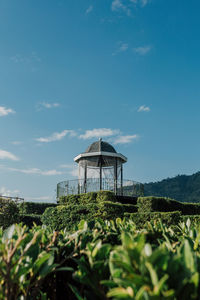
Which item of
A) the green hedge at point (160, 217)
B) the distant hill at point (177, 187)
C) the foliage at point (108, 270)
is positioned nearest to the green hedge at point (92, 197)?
the green hedge at point (160, 217)

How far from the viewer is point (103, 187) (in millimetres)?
23406

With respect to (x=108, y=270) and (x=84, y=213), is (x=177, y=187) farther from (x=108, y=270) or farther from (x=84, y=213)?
(x=108, y=270)

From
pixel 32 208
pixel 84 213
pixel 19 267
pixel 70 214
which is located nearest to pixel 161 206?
pixel 84 213

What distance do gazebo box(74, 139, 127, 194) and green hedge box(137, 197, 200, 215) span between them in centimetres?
637

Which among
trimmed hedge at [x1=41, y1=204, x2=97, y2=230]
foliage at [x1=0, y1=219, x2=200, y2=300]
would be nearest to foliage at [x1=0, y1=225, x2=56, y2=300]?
foliage at [x1=0, y1=219, x2=200, y2=300]

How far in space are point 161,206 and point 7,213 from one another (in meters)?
8.98

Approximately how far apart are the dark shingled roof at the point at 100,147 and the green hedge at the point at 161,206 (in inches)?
310

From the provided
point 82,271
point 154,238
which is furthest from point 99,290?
point 154,238

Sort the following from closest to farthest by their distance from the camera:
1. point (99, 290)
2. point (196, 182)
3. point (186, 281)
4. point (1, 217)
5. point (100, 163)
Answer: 1. point (186, 281)
2. point (99, 290)
3. point (1, 217)
4. point (100, 163)
5. point (196, 182)

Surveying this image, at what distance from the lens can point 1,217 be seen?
13047mm

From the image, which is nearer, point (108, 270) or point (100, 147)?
point (108, 270)

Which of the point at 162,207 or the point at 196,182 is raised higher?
the point at 196,182

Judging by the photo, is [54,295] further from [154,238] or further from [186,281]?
[186,281]

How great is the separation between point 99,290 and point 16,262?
36 centimetres
